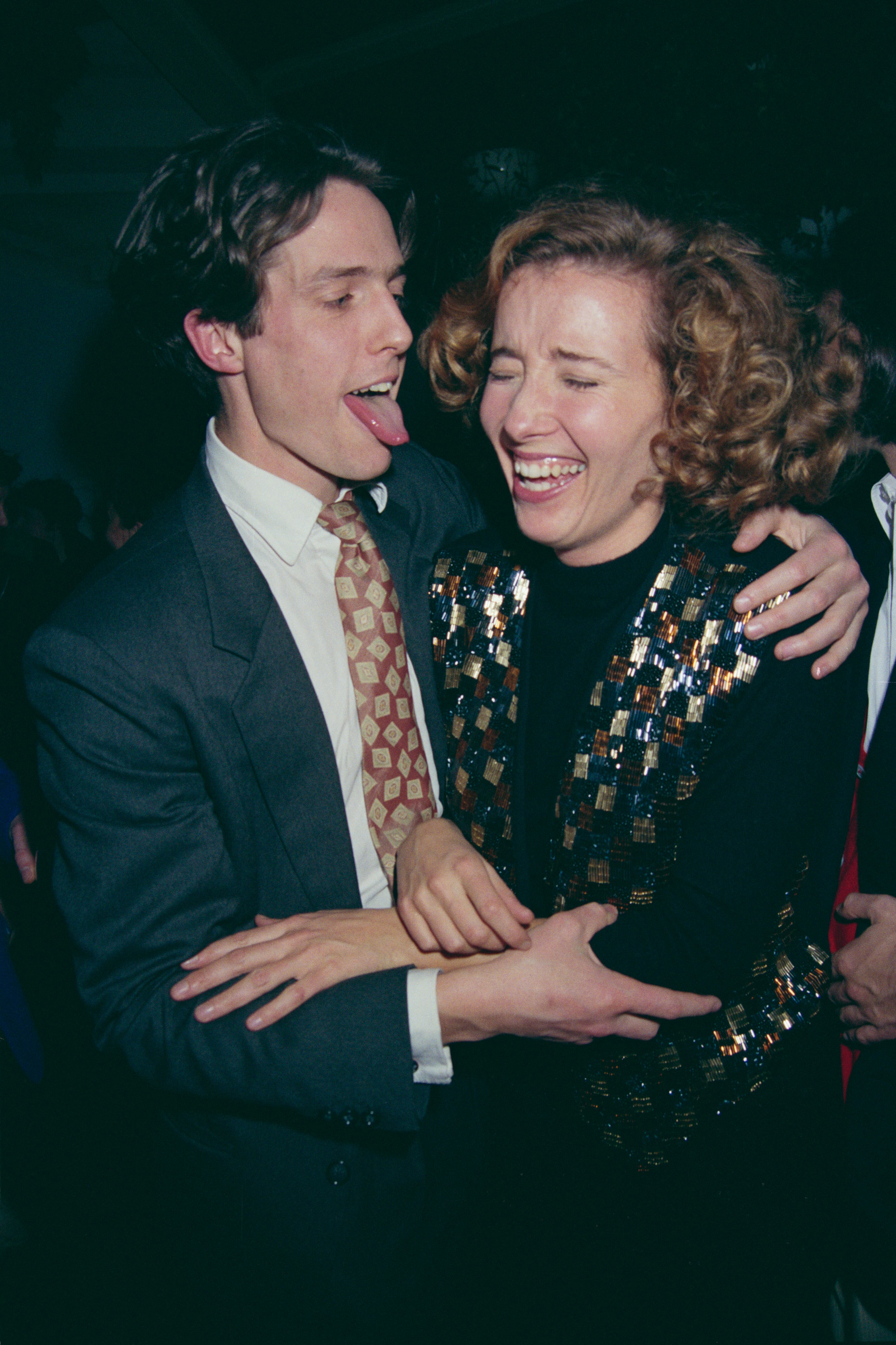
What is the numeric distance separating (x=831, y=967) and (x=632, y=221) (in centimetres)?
139

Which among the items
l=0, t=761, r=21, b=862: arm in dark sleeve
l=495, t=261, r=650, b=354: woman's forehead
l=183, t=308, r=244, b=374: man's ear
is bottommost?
l=0, t=761, r=21, b=862: arm in dark sleeve

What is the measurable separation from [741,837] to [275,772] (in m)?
0.75

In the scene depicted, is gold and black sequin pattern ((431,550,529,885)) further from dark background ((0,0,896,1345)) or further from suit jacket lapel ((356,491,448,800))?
dark background ((0,0,896,1345))

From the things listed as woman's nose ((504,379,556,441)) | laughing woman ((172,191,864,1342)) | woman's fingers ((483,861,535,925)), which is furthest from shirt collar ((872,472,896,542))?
woman's fingers ((483,861,535,925))

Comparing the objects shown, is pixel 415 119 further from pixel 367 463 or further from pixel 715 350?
pixel 715 350

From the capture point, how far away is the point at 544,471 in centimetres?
129

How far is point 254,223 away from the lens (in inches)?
54.2

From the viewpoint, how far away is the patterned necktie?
4.56 feet

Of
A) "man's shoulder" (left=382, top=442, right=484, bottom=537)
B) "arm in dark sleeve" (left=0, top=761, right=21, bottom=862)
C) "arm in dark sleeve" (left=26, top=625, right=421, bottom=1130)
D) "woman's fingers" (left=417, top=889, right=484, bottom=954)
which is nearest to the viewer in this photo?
"arm in dark sleeve" (left=26, top=625, right=421, bottom=1130)

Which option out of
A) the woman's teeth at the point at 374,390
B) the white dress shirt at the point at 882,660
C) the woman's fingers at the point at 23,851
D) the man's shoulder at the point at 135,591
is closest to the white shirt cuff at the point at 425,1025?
the man's shoulder at the point at 135,591

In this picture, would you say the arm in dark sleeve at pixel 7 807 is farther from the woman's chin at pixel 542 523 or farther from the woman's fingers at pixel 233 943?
the woman's chin at pixel 542 523

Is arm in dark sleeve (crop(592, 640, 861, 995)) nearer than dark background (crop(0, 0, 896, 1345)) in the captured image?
Yes

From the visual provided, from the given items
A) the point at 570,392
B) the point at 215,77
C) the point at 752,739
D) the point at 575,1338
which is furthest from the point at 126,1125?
the point at 215,77

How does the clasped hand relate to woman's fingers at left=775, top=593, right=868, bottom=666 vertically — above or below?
below
